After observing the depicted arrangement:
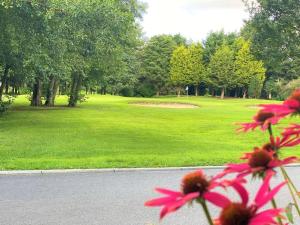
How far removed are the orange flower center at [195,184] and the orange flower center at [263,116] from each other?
0.35 meters

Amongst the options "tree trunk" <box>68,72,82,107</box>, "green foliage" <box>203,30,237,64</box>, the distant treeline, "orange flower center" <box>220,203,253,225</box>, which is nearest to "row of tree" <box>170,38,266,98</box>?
"green foliage" <box>203,30,237,64</box>

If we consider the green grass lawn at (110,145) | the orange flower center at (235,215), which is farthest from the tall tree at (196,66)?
the orange flower center at (235,215)

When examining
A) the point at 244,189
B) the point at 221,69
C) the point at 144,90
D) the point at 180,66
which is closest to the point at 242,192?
the point at 244,189

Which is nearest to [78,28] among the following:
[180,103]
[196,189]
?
[196,189]

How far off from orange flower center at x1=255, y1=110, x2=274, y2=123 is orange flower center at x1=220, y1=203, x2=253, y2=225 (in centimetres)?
45

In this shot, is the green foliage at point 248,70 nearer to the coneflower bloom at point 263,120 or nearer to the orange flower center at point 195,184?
the coneflower bloom at point 263,120

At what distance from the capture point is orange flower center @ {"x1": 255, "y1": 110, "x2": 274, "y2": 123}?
1450 millimetres

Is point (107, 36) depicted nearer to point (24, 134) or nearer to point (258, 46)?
point (24, 134)

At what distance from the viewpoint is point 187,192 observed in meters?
1.19

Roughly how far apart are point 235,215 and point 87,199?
7.57 meters

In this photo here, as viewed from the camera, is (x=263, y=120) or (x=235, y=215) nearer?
(x=235, y=215)

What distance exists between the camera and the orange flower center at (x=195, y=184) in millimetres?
1178

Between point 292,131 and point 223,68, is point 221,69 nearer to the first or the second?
point 223,68

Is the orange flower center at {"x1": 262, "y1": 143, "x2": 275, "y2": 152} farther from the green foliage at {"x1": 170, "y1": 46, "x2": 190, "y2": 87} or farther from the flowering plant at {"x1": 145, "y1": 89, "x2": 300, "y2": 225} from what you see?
the green foliage at {"x1": 170, "y1": 46, "x2": 190, "y2": 87}
